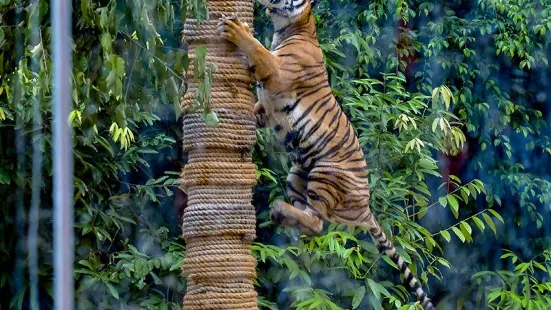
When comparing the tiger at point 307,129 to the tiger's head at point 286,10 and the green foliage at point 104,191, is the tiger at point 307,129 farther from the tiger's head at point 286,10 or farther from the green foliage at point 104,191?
the green foliage at point 104,191

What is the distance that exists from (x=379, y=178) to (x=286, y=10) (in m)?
0.73

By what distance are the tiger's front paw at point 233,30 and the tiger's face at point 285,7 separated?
12.6 inches

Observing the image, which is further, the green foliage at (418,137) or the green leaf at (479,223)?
the green leaf at (479,223)

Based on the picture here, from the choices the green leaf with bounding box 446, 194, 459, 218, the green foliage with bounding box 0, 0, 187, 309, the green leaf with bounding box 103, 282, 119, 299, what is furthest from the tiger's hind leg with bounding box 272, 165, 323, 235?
the green leaf with bounding box 446, 194, 459, 218

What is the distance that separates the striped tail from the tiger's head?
50cm

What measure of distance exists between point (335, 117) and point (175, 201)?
629 mm

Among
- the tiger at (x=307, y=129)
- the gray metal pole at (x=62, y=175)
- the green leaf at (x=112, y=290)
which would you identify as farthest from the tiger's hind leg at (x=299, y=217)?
the gray metal pole at (x=62, y=175)

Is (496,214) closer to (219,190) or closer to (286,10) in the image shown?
(286,10)

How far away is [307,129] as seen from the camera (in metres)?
2.09

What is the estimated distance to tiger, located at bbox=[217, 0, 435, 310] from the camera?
204cm

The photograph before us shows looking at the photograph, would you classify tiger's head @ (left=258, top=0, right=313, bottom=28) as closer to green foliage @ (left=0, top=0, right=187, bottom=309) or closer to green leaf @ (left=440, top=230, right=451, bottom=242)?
green foliage @ (left=0, top=0, right=187, bottom=309)

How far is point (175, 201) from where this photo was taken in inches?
102

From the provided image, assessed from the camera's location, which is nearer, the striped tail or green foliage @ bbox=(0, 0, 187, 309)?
green foliage @ bbox=(0, 0, 187, 309)

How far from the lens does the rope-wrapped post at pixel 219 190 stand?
1.67 meters
